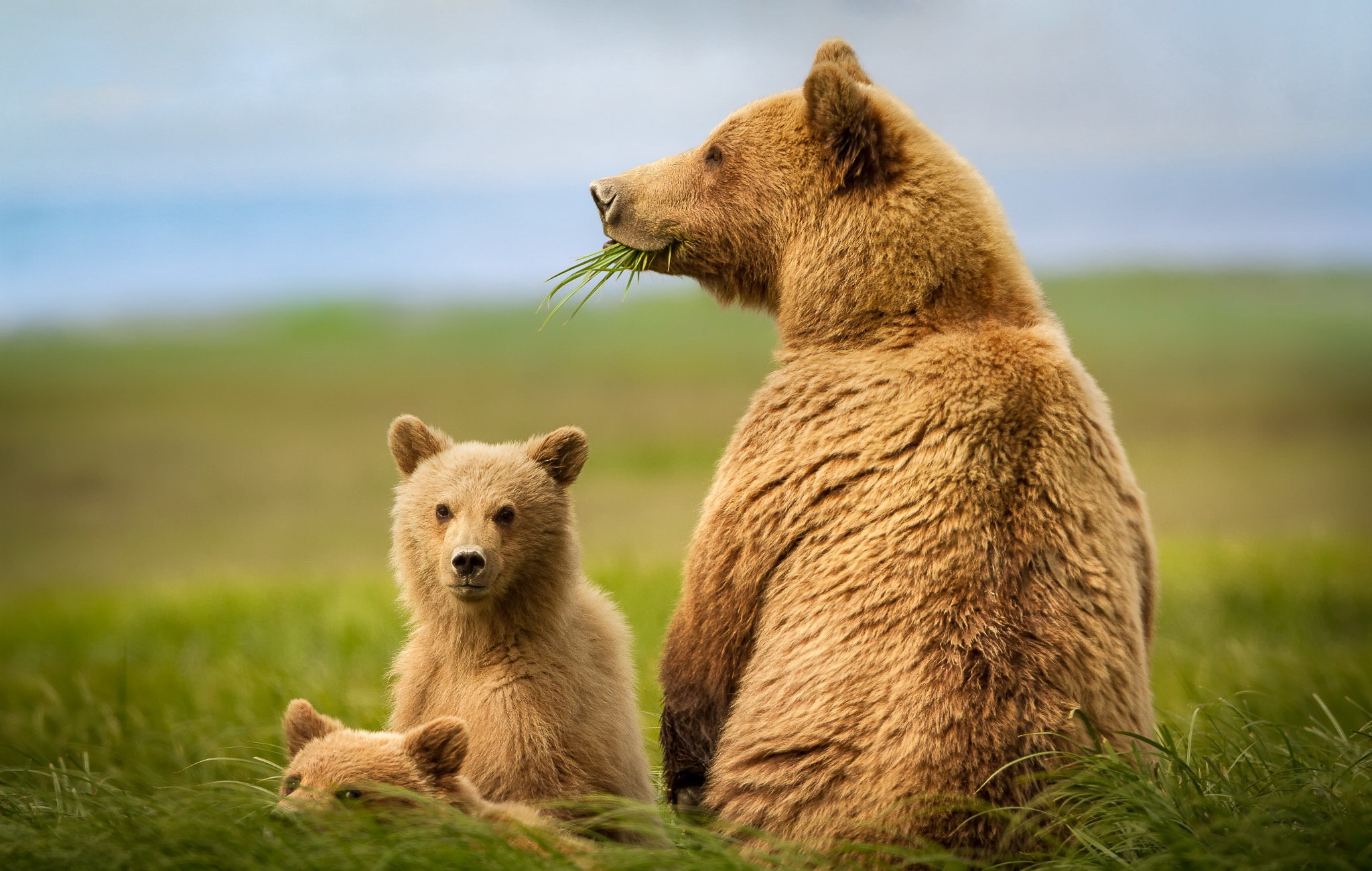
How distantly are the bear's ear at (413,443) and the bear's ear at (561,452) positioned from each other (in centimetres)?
34

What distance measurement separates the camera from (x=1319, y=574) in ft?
34.2

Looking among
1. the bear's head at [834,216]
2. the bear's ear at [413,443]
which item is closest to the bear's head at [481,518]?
the bear's ear at [413,443]

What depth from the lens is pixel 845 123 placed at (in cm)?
348

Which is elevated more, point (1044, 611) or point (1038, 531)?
point (1038, 531)

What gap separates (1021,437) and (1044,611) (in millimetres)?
467

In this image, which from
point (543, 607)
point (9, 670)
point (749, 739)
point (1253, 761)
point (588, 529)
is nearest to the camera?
point (749, 739)

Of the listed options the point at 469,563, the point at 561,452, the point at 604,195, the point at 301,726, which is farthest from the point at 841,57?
the point at 301,726

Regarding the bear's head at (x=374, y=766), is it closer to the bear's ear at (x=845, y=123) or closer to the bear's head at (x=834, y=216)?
the bear's head at (x=834, y=216)

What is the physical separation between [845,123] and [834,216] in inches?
10.8

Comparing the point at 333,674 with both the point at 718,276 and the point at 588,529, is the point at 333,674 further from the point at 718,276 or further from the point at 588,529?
the point at 588,529

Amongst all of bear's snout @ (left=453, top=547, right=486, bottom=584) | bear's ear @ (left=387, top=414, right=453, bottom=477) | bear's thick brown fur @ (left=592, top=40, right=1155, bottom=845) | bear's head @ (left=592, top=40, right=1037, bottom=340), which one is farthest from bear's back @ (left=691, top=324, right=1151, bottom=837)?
bear's ear @ (left=387, top=414, right=453, bottom=477)

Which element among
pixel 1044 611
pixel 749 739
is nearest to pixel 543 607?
pixel 749 739

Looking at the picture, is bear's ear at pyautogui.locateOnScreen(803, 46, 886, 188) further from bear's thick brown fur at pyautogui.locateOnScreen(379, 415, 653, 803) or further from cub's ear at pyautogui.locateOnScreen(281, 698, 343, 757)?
cub's ear at pyautogui.locateOnScreen(281, 698, 343, 757)

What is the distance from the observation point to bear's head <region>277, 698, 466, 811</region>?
324cm
